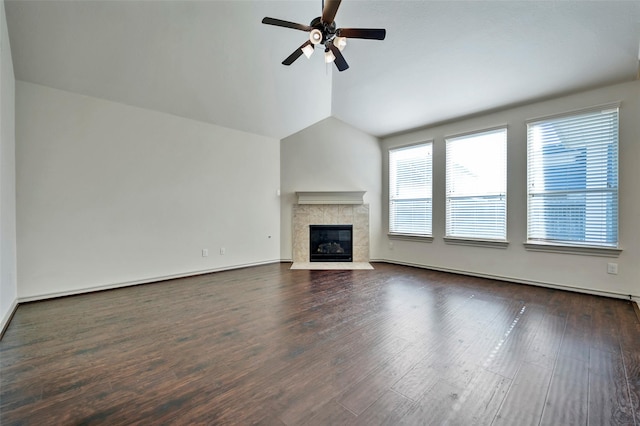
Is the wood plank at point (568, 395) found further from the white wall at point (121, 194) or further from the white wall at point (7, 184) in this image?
the white wall at point (121, 194)

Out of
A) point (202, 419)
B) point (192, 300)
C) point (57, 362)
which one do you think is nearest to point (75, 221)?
point (192, 300)

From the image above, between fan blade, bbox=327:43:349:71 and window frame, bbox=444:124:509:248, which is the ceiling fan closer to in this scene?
Answer: fan blade, bbox=327:43:349:71

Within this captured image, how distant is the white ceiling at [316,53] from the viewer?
2656 mm

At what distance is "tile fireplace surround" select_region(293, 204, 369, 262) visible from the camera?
5.72m

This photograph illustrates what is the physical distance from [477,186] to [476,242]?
961 millimetres

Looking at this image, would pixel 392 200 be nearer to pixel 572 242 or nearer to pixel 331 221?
pixel 331 221

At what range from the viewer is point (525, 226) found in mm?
4062

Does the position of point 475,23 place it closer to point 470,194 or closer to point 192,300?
point 470,194

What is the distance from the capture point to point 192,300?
129 inches

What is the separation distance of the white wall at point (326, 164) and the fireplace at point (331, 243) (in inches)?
18.9

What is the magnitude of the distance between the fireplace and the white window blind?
316 centimetres

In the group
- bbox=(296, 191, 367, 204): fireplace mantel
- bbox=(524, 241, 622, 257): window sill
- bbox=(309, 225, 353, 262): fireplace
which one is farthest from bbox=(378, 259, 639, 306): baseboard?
bbox=(296, 191, 367, 204): fireplace mantel

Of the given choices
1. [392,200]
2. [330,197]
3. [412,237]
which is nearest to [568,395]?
[412,237]

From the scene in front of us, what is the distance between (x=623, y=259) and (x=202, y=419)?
16.0ft
